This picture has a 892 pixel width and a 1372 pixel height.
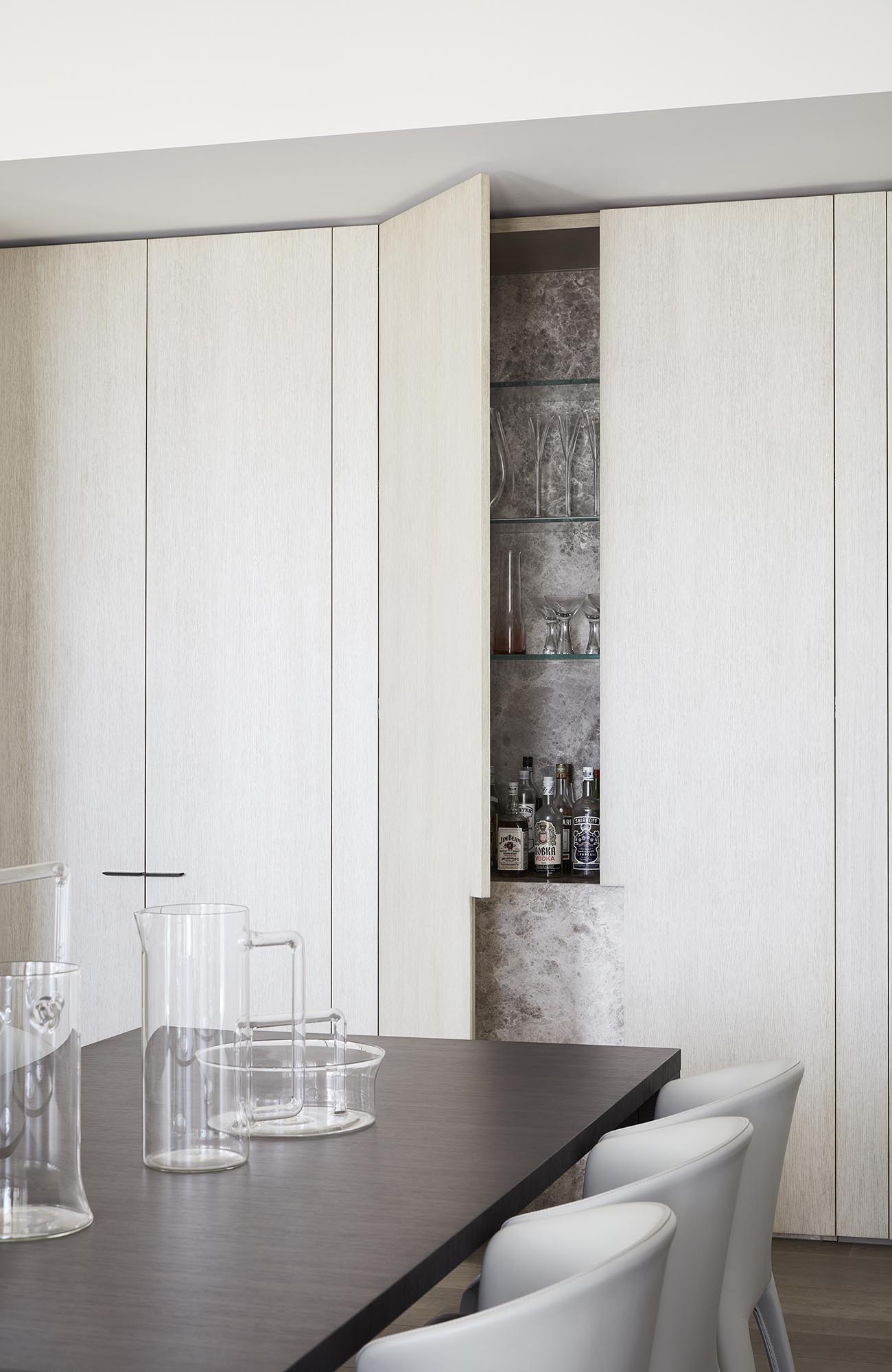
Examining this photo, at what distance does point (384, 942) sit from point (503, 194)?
1.95 m

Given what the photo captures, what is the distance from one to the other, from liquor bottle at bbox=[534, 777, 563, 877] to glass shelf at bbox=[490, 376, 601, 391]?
1.16 meters

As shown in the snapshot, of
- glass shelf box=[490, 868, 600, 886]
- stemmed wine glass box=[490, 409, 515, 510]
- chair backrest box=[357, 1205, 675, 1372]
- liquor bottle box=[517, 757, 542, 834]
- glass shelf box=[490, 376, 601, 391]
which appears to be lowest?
chair backrest box=[357, 1205, 675, 1372]

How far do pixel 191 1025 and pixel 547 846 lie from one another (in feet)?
7.93

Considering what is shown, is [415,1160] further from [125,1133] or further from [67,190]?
[67,190]

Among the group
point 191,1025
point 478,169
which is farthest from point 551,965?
point 191,1025

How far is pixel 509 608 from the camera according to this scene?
4.09 meters

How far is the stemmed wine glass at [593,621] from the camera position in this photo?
13.2 feet

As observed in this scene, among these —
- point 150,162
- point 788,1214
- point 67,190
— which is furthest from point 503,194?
point 788,1214

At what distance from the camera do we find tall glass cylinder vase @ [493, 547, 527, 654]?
4.05 meters

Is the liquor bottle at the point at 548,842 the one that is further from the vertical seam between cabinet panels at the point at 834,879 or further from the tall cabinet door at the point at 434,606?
the vertical seam between cabinet panels at the point at 834,879

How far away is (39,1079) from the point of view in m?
1.39

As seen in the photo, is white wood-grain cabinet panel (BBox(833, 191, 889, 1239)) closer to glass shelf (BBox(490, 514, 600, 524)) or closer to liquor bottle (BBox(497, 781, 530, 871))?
glass shelf (BBox(490, 514, 600, 524))

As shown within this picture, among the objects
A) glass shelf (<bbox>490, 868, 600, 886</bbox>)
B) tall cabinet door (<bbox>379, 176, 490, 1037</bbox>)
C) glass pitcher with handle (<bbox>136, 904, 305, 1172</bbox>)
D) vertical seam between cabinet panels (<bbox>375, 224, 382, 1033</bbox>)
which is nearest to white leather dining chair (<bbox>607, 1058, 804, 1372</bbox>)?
glass pitcher with handle (<bbox>136, 904, 305, 1172</bbox>)

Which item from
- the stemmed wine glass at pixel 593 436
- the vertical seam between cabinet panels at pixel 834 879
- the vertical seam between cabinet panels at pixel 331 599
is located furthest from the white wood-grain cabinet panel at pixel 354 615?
the vertical seam between cabinet panels at pixel 834 879
